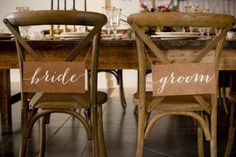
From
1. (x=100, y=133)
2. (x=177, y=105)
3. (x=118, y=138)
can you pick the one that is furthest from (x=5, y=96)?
(x=177, y=105)

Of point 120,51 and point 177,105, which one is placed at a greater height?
point 120,51

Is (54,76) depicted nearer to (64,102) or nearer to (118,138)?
(64,102)

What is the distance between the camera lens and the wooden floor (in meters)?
2.12

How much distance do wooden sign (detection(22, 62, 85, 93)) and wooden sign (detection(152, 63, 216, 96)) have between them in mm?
301

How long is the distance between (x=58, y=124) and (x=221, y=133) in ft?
4.28

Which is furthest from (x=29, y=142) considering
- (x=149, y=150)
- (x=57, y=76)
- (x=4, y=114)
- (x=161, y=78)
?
(x=161, y=78)

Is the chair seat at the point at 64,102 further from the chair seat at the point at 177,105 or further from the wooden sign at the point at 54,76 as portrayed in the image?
the chair seat at the point at 177,105

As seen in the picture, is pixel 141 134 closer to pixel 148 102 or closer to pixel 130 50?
pixel 148 102

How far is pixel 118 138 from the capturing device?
2.44 meters

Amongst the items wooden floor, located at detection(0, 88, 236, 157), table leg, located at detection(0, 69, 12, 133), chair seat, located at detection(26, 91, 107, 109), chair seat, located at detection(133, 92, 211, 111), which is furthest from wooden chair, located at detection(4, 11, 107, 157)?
table leg, located at detection(0, 69, 12, 133)

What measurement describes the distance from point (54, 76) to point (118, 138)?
118cm

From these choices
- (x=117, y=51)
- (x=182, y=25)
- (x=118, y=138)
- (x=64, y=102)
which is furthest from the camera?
(x=118, y=138)

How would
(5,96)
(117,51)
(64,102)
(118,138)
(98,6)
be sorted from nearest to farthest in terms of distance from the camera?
(64,102)
(117,51)
(118,138)
(5,96)
(98,6)

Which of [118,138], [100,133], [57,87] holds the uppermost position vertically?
[57,87]
